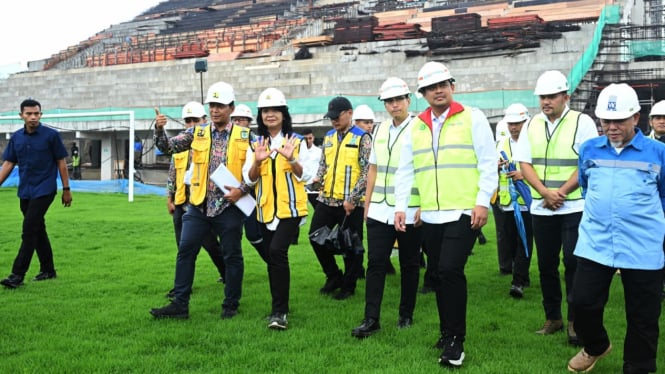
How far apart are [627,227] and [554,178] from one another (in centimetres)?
119

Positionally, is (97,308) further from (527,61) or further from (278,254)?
(527,61)

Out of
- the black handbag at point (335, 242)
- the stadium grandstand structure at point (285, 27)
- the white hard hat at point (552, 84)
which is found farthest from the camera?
the stadium grandstand structure at point (285, 27)

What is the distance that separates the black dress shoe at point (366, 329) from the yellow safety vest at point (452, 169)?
1117 millimetres

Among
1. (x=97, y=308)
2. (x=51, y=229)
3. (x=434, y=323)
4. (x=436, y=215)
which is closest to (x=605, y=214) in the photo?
(x=436, y=215)

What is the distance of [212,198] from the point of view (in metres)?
5.84

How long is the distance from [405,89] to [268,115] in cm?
125

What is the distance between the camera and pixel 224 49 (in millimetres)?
42656

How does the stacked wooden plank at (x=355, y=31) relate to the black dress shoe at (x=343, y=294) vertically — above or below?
above

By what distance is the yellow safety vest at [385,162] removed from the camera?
223 inches

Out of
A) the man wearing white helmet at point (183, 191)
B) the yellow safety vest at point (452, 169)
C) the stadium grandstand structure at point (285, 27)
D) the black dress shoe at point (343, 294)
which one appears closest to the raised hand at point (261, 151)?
the man wearing white helmet at point (183, 191)

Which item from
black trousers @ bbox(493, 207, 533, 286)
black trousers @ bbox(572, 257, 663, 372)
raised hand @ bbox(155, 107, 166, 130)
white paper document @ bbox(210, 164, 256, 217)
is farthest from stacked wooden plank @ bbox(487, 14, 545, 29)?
black trousers @ bbox(572, 257, 663, 372)

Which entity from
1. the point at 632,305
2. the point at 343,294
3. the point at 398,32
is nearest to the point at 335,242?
the point at 343,294

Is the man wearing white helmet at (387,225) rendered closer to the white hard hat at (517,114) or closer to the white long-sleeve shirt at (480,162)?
the white long-sleeve shirt at (480,162)

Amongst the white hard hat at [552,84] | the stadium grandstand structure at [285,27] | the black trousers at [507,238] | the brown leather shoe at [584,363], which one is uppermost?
the stadium grandstand structure at [285,27]
